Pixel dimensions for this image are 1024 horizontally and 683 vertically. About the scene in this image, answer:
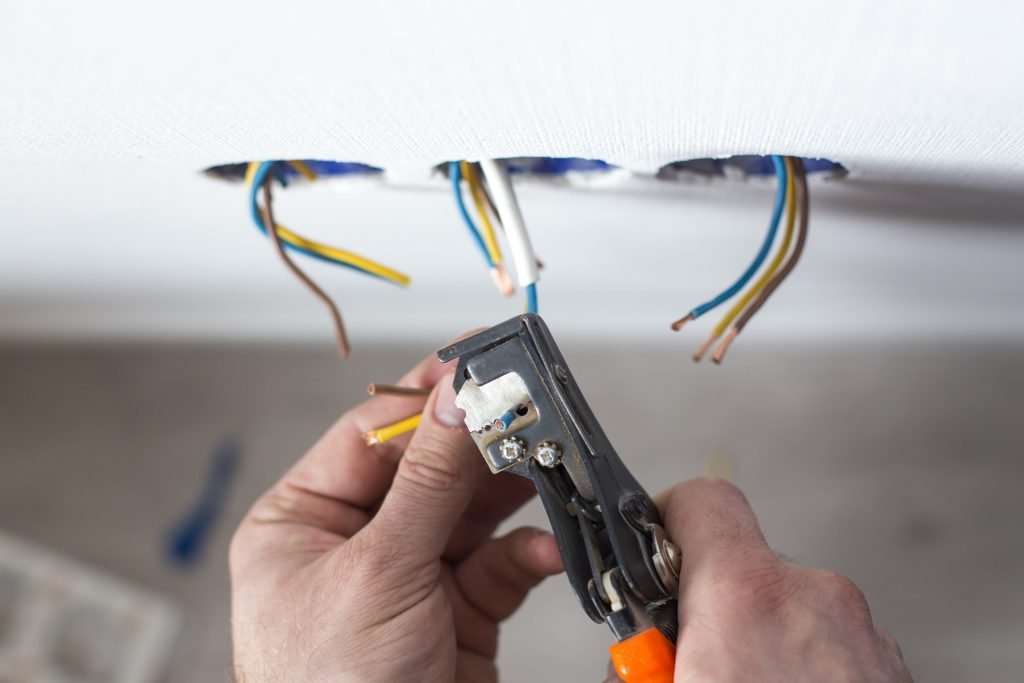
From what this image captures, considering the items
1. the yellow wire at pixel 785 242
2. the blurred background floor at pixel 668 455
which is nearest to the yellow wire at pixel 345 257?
the yellow wire at pixel 785 242

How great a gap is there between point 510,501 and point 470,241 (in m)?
0.24

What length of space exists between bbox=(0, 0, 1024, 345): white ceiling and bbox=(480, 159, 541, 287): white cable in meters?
0.02

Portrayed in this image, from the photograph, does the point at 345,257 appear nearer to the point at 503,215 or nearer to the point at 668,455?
the point at 503,215

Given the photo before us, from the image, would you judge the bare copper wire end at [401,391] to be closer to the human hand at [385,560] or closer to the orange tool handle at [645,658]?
the human hand at [385,560]

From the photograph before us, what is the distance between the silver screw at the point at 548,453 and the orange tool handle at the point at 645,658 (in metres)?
0.11

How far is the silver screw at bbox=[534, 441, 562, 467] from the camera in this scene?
477mm

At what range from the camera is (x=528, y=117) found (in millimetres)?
424

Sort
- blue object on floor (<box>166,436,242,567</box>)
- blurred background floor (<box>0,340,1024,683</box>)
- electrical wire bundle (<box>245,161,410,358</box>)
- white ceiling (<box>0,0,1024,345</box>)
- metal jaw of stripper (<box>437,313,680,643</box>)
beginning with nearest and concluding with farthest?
white ceiling (<box>0,0,1024,345</box>) → metal jaw of stripper (<box>437,313,680,643</box>) → electrical wire bundle (<box>245,161,410,358</box>) → blurred background floor (<box>0,340,1024,683</box>) → blue object on floor (<box>166,436,242,567</box>)

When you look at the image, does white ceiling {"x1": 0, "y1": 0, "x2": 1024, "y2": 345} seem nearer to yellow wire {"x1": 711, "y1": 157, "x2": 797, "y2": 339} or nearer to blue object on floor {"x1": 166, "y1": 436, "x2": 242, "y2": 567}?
yellow wire {"x1": 711, "y1": 157, "x2": 797, "y2": 339}

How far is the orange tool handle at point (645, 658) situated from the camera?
49 cm

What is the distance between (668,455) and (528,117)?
0.88m

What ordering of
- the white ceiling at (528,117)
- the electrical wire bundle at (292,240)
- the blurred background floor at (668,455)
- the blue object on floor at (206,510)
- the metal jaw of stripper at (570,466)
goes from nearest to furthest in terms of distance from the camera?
the white ceiling at (528,117)
the metal jaw of stripper at (570,466)
the electrical wire bundle at (292,240)
the blurred background floor at (668,455)
the blue object on floor at (206,510)

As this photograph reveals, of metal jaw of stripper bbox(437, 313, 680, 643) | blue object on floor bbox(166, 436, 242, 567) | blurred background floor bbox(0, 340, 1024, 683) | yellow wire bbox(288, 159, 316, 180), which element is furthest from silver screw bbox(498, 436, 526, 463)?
blue object on floor bbox(166, 436, 242, 567)

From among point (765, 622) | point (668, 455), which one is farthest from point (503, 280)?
point (668, 455)
